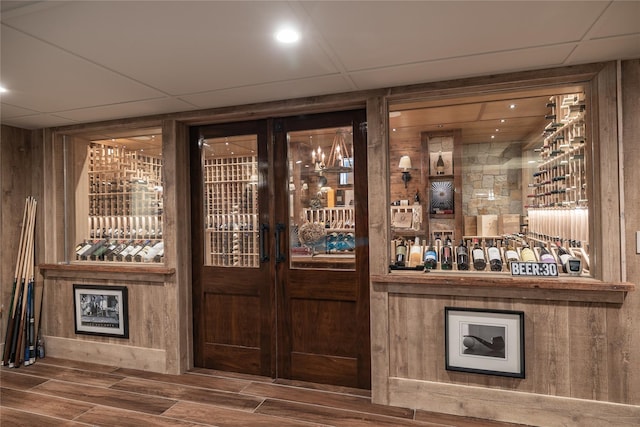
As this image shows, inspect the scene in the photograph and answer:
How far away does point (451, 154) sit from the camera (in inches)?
115

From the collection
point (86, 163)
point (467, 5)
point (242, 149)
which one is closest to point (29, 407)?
point (86, 163)

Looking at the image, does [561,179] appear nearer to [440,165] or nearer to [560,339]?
[440,165]

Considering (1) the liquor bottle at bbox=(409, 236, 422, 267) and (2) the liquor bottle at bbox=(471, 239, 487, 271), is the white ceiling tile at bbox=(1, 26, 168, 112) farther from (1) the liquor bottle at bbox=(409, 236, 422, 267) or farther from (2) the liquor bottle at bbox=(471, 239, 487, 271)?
(2) the liquor bottle at bbox=(471, 239, 487, 271)

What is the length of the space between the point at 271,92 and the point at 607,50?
2.16m

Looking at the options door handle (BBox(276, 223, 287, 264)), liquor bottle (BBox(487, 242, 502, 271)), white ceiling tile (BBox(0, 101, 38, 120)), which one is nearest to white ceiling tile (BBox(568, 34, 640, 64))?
liquor bottle (BBox(487, 242, 502, 271))

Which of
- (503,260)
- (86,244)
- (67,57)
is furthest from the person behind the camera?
(86,244)

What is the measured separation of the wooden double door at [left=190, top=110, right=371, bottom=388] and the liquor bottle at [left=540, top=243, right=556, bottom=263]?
1251 millimetres

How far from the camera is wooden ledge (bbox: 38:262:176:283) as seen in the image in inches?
136

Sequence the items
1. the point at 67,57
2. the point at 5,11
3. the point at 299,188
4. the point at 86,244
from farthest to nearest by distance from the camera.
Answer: the point at 86,244 < the point at 299,188 < the point at 67,57 < the point at 5,11

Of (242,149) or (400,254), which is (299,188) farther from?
(400,254)

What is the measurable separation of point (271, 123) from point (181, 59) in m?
1.17

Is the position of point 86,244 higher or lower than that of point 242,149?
lower

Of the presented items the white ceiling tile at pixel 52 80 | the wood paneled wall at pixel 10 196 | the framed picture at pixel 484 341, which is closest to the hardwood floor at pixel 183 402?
the framed picture at pixel 484 341

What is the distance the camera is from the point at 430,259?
114 inches
